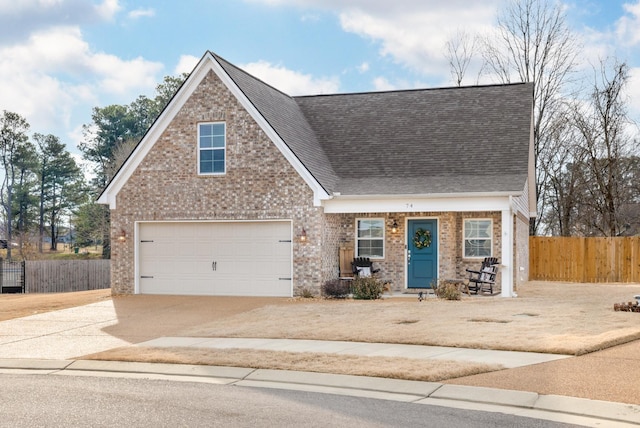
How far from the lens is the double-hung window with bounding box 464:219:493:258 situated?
22.4 metres

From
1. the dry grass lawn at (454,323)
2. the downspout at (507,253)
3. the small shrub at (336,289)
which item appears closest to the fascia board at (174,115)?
the small shrub at (336,289)

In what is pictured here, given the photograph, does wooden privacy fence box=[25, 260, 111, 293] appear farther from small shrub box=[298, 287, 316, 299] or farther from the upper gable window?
small shrub box=[298, 287, 316, 299]

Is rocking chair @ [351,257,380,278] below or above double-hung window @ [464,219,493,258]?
below

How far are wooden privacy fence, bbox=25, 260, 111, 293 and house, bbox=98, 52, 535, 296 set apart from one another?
11.5 m


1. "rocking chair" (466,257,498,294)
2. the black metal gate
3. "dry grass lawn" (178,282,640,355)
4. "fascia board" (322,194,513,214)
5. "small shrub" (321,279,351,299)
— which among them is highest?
"fascia board" (322,194,513,214)

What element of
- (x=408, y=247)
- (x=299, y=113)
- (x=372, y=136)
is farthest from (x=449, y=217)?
(x=299, y=113)

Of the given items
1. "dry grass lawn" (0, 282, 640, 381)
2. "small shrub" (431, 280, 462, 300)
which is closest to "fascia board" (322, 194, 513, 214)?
"small shrub" (431, 280, 462, 300)

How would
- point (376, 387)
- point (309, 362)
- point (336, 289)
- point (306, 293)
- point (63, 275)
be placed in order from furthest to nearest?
1. point (63, 275)
2. point (306, 293)
3. point (336, 289)
4. point (309, 362)
5. point (376, 387)

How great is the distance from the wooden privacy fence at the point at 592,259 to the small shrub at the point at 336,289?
1350 centimetres

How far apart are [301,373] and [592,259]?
23109 mm

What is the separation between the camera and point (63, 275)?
110ft

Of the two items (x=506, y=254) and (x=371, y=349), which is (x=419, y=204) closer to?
(x=506, y=254)

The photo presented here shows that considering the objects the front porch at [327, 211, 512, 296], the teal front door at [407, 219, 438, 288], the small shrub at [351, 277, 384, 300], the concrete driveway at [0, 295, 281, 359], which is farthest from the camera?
the teal front door at [407, 219, 438, 288]

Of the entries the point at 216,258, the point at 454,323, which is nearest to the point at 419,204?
the point at 216,258
